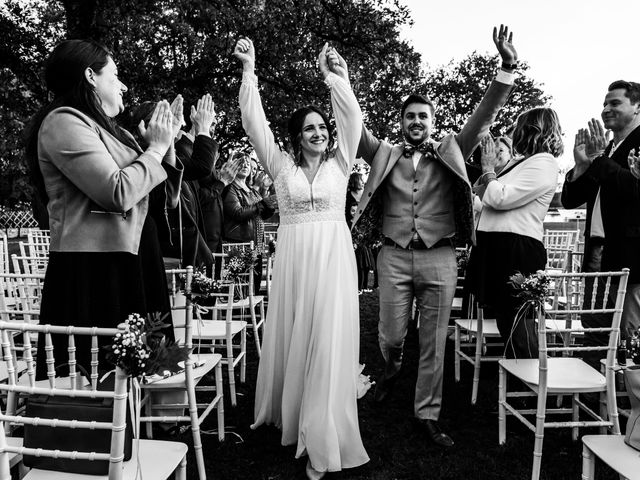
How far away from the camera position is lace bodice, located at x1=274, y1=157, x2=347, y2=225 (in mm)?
3080

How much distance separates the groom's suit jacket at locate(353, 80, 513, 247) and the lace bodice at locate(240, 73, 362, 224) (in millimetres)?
476

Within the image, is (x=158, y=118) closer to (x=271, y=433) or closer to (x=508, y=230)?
(x=271, y=433)

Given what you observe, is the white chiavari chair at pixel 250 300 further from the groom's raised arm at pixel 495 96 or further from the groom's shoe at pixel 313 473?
the groom's raised arm at pixel 495 96

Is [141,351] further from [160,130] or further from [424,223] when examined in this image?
[424,223]

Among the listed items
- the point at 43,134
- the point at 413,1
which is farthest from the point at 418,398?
the point at 413,1

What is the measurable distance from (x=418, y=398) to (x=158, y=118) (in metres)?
2.48

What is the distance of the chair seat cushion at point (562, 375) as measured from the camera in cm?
285

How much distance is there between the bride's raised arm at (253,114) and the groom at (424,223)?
2.53 feet

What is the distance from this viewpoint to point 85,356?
6.54 feet

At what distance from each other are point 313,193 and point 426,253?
37.9 inches

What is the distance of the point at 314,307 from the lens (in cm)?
300

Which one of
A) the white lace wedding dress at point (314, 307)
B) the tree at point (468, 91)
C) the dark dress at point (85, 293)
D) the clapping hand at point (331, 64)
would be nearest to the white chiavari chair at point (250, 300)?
the white lace wedding dress at point (314, 307)

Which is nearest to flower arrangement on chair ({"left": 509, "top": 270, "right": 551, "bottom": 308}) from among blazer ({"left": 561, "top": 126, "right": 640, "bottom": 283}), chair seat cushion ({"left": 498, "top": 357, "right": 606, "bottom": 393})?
chair seat cushion ({"left": 498, "top": 357, "right": 606, "bottom": 393})

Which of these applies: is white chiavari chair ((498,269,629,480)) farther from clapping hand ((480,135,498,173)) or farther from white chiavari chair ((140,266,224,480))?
white chiavari chair ((140,266,224,480))
